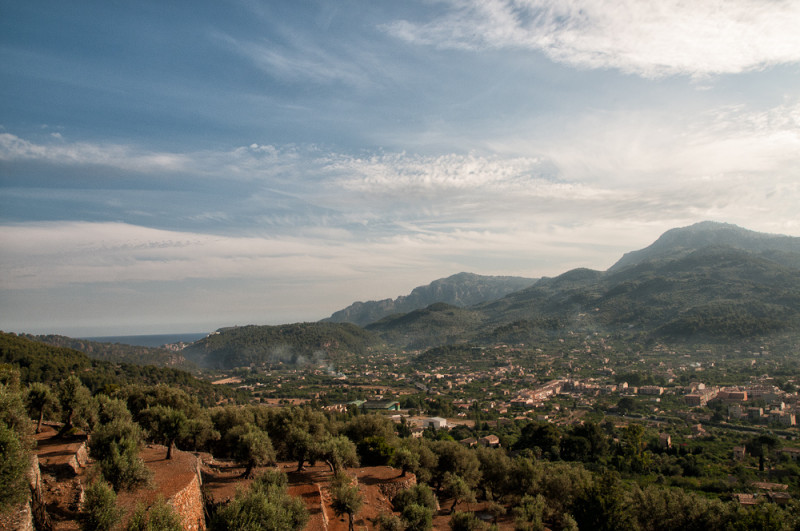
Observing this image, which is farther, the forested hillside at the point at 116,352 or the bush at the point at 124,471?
the forested hillside at the point at 116,352

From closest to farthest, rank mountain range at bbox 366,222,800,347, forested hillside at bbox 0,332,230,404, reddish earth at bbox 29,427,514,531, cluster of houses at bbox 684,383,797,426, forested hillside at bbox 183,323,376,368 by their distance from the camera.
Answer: reddish earth at bbox 29,427,514,531 < forested hillside at bbox 0,332,230,404 < cluster of houses at bbox 684,383,797,426 < mountain range at bbox 366,222,800,347 < forested hillside at bbox 183,323,376,368

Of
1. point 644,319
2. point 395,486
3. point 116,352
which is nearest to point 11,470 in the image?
point 395,486

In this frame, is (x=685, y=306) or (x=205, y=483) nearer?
(x=205, y=483)

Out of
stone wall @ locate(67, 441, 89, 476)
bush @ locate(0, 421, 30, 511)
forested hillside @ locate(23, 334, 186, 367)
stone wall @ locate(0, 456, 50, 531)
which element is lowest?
forested hillside @ locate(23, 334, 186, 367)

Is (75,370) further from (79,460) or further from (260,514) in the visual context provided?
(260,514)

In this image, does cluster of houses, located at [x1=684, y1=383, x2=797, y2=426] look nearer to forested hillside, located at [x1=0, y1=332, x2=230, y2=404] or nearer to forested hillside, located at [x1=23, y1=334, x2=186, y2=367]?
forested hillside, located at [x1=0, y1=332, x2=230, y2=404]

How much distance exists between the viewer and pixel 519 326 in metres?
162

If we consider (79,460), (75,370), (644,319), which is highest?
(79,460)

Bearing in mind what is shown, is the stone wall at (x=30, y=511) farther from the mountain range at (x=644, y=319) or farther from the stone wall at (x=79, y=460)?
the mountain range at (x=644, y=319)

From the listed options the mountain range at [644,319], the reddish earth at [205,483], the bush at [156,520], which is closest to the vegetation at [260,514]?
the bush at [156,520]

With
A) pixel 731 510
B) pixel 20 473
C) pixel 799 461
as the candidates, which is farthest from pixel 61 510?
pixel 799 461

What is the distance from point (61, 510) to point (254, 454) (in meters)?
7.05

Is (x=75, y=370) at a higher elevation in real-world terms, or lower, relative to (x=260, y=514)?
lower

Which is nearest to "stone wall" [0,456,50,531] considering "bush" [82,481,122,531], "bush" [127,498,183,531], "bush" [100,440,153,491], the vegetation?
"bush" [82,481,122,531]
